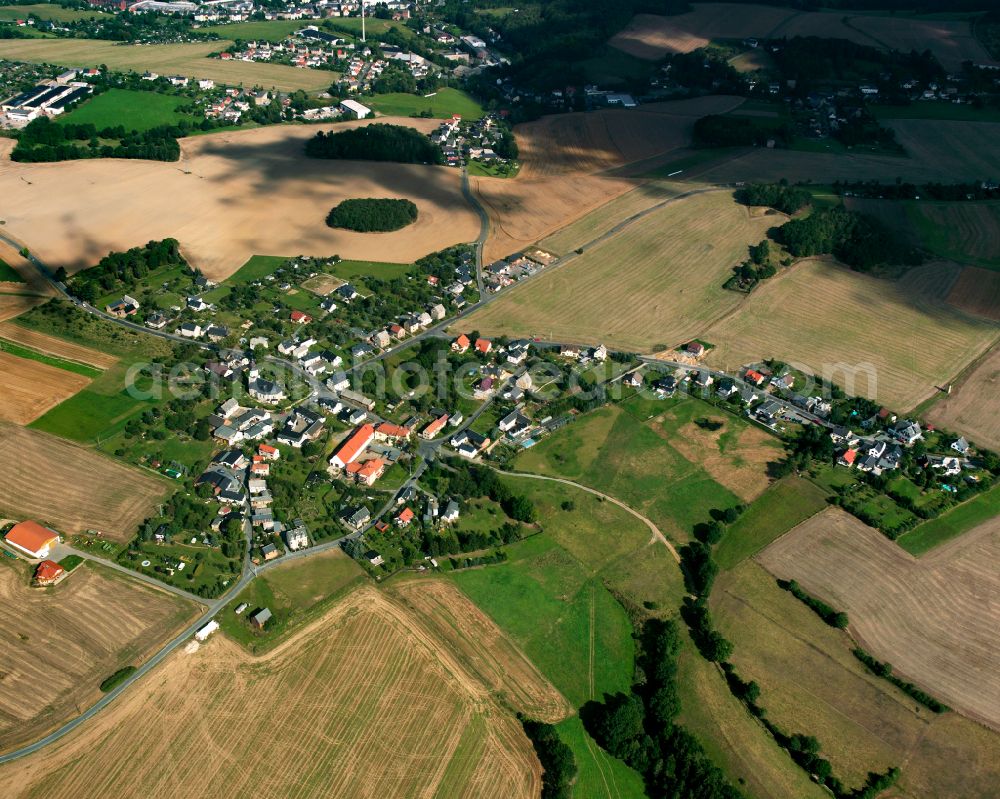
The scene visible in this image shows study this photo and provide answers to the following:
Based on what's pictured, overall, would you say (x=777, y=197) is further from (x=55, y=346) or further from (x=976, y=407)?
(x=55, y=346)

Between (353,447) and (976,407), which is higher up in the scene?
(976,407)

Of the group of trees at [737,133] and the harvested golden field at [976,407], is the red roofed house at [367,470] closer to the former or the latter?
the harvested golden field at [976,407]

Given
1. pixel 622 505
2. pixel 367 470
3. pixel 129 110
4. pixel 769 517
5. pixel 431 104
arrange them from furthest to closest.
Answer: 1. pixel 431 104
2. pixel 129 110
3. pixel 367 470
4. pixel 622 505
5. pixel 769 517

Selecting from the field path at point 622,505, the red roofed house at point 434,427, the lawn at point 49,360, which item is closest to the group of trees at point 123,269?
the lawn at point 49,360

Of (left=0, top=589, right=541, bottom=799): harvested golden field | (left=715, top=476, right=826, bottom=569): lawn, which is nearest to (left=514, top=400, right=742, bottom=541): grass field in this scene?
(left=715, top=476, right=826, bottom=569): lawn

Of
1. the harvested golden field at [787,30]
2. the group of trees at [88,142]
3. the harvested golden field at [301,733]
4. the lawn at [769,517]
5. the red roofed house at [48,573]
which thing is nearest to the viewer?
the harvested golden field at [301,733]

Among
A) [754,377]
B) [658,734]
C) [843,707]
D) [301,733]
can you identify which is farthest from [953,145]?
[301,733]
